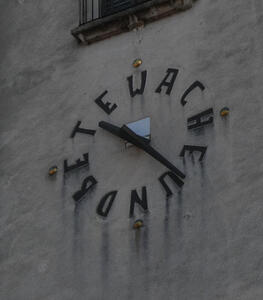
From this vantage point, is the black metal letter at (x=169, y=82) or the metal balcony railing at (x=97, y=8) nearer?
the black metal letter at (x=169, y=82)

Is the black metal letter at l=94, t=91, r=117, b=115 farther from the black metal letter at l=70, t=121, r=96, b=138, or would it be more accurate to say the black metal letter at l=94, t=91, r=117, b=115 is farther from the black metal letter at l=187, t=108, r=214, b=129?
the black metal letter at l=187, t=108, r=214, b=129

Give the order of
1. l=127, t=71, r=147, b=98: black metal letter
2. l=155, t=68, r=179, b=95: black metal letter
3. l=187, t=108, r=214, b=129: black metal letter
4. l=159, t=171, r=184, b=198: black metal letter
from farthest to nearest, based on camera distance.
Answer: l=127, t=71, r=147, b=98: black metal letter
l=155, t=68, r=179, b=95: black metal letter
l=187, t=108, r=214, b=129: black metal letter
l=159, t=171, r=184, b=198: black metal letter

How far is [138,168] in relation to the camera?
10086 millimetres

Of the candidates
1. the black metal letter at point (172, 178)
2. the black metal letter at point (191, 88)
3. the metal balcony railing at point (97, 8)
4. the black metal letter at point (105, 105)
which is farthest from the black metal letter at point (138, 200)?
the metal balcony railing at point (97, 8)

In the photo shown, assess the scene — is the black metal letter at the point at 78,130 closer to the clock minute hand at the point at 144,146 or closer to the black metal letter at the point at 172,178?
the clock minute hand at the point at 144,146

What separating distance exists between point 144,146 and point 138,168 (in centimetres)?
19

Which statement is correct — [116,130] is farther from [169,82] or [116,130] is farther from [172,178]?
[172,178]

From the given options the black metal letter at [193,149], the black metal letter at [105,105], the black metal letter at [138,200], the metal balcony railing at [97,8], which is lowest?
the black metal letter at [138,200]

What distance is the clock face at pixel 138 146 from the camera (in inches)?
388

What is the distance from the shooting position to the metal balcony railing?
1143 cm

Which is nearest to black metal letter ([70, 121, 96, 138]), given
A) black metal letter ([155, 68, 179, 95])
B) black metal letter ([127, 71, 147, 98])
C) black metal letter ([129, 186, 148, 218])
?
black metal letter ([127, 71, 147, 98])

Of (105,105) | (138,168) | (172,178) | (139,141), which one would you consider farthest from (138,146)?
(105,105)

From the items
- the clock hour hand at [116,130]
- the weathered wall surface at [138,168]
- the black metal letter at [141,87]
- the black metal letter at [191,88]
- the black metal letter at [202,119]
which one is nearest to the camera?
the weathered wall surface at [138,168]

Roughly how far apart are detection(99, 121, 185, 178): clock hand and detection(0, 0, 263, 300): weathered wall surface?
0.10 meters
